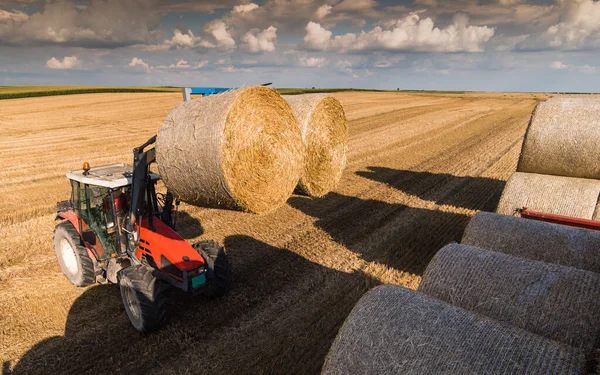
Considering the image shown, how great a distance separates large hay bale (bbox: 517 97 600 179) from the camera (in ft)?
24.3

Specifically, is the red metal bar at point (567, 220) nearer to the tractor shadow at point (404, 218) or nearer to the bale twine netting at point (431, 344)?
the tractor shadow at point (404, 218)

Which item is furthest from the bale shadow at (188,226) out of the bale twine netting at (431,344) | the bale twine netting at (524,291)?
the bale twine netting at (431,344)

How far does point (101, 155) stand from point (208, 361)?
13863 millimetres

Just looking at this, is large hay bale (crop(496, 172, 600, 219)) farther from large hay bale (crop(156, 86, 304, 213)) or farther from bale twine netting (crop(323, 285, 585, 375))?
bale twine netting (crop(323, 285, 585, 375))

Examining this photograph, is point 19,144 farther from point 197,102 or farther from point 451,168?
point 451,168

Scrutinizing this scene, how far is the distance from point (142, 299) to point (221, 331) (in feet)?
3.78

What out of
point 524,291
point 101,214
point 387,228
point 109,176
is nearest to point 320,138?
point 387,228

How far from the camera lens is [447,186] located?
12.0 metres

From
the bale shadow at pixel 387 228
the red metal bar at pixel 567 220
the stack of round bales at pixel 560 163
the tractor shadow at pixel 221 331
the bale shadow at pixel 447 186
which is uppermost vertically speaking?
the stack of round bales at pixel 560 163

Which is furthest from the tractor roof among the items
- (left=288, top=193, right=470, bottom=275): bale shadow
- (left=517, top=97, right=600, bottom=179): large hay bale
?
(left=517, top=97, right=600, bottom=179): large hay bale

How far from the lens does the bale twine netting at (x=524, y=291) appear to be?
10.2ft

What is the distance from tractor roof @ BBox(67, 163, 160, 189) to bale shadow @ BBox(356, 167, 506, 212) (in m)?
7.97

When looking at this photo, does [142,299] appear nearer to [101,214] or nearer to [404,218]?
[101,214]

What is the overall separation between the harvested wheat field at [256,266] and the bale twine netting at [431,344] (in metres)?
2.02
